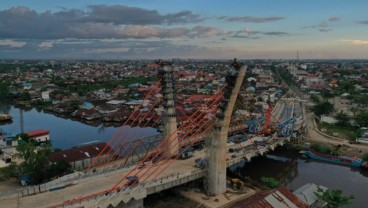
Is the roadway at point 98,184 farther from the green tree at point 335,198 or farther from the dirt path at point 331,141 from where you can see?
the dirt path at point 331,141

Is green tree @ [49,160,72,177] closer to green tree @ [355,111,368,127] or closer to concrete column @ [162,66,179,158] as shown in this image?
concrete column @ [162,66,179,158]

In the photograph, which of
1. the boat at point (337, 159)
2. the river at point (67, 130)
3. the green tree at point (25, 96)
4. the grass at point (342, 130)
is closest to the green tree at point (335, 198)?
the boat at point (337, 159)

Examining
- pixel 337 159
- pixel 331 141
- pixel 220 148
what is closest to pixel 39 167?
pixel 220 148

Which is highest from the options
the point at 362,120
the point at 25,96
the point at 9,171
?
the point at 25,96

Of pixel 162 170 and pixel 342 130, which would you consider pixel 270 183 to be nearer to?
pixel 162 170

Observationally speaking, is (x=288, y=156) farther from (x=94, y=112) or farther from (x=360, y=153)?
(x=94, y=112)

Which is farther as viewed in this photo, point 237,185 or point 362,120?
point 362,120

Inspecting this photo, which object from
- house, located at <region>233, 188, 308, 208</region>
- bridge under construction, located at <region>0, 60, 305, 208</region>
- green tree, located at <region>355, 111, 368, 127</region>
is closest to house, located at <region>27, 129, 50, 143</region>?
bridge under construction, located at <region>0, 60, 305, 208</region>
